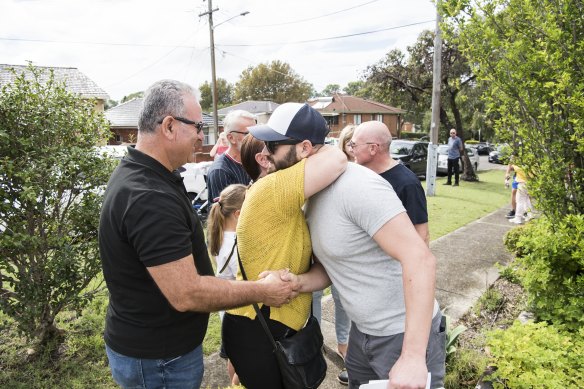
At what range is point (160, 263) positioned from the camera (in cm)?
150

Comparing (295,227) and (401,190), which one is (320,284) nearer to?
(295,227)

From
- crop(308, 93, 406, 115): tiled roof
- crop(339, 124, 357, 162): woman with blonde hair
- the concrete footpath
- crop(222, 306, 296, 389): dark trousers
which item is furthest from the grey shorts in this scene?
crop(308, 93, 406, 115): tiled roof

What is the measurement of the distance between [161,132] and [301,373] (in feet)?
4.16

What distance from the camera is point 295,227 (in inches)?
65.3

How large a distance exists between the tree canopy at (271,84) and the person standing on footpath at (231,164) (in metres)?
51.4

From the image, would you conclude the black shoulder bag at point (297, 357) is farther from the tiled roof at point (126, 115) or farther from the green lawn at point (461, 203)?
the tiled roof at point (126, 115)

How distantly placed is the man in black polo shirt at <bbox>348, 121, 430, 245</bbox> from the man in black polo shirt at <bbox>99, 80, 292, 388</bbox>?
5.19ft

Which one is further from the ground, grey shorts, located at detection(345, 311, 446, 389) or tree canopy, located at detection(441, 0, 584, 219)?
tree canopy, located at detection(441, 0, 584, 219)

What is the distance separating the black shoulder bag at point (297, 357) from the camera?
1713mm

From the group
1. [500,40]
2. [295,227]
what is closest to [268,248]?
[295,227]

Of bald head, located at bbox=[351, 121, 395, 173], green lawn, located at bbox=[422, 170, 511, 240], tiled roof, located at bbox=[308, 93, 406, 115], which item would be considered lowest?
green lawn, located at bbox=[422, 170, 511, 240]

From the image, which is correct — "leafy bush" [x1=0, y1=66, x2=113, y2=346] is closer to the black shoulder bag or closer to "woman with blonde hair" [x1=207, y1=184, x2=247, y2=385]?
"woman with blonde hair" [x1=207, y1=184, x2=247, y2=385]

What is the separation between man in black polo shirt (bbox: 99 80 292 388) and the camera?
1.53m

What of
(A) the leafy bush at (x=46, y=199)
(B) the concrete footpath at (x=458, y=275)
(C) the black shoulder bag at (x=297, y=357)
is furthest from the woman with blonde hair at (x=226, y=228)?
(A) the leafy bush at (x=46, y=199)
